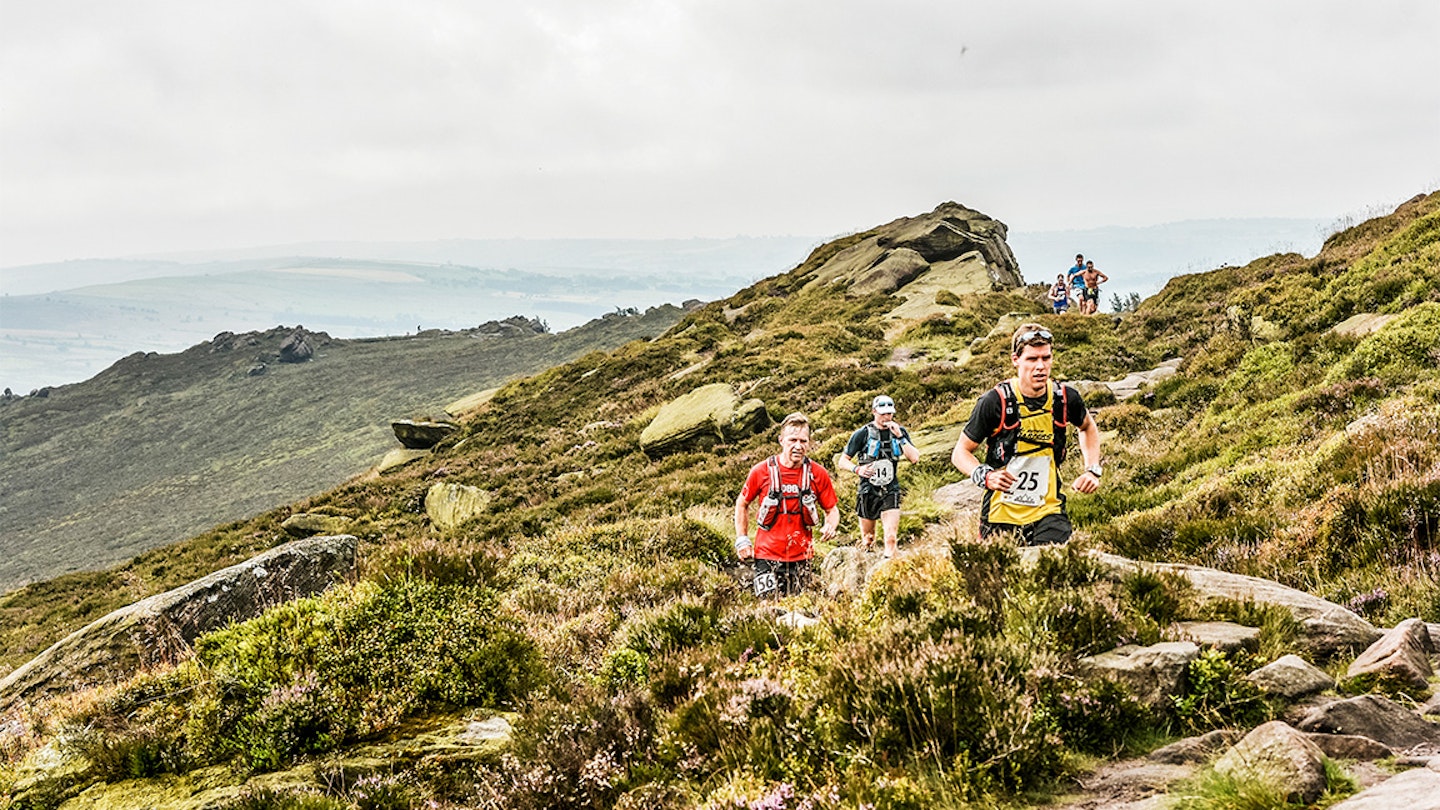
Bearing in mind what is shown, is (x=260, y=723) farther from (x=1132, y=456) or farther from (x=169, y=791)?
(x=1132, y=456)

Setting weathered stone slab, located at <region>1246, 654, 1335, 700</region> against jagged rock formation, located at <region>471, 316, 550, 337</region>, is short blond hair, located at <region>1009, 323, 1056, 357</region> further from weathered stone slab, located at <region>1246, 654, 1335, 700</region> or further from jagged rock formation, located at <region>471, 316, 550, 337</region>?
jagged rock formation, located at <region>471, 316, 550, 337</region>

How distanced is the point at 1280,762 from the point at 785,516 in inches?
203

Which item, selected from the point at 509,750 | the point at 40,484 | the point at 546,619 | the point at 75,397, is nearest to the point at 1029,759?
the point at 509,750

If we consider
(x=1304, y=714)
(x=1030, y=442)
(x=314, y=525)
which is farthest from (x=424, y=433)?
(x=1304, y=714)

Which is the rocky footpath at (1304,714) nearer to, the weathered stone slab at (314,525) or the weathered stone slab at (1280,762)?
the weathered stone slab at (1280,762)

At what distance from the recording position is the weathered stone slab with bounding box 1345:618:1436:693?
3.38 meters

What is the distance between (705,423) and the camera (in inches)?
925

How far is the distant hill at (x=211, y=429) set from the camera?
58.4 metres

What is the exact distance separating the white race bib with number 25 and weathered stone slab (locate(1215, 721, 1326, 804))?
293 cm

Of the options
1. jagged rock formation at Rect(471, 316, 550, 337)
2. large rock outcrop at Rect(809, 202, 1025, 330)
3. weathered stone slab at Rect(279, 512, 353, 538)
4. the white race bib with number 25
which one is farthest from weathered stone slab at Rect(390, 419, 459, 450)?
jagged rock formation at Rect(471, 316, 550, 337)

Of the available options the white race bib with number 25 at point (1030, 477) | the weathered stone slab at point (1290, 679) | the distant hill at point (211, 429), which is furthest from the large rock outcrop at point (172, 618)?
the distant hill at point (211, 429)

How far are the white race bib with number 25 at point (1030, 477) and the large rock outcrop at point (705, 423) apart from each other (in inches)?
663

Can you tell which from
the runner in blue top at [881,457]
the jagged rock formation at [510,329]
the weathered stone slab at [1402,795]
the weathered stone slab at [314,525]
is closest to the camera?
the weathered stone slab at [1402,795]

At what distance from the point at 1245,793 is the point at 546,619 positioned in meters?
6.43
